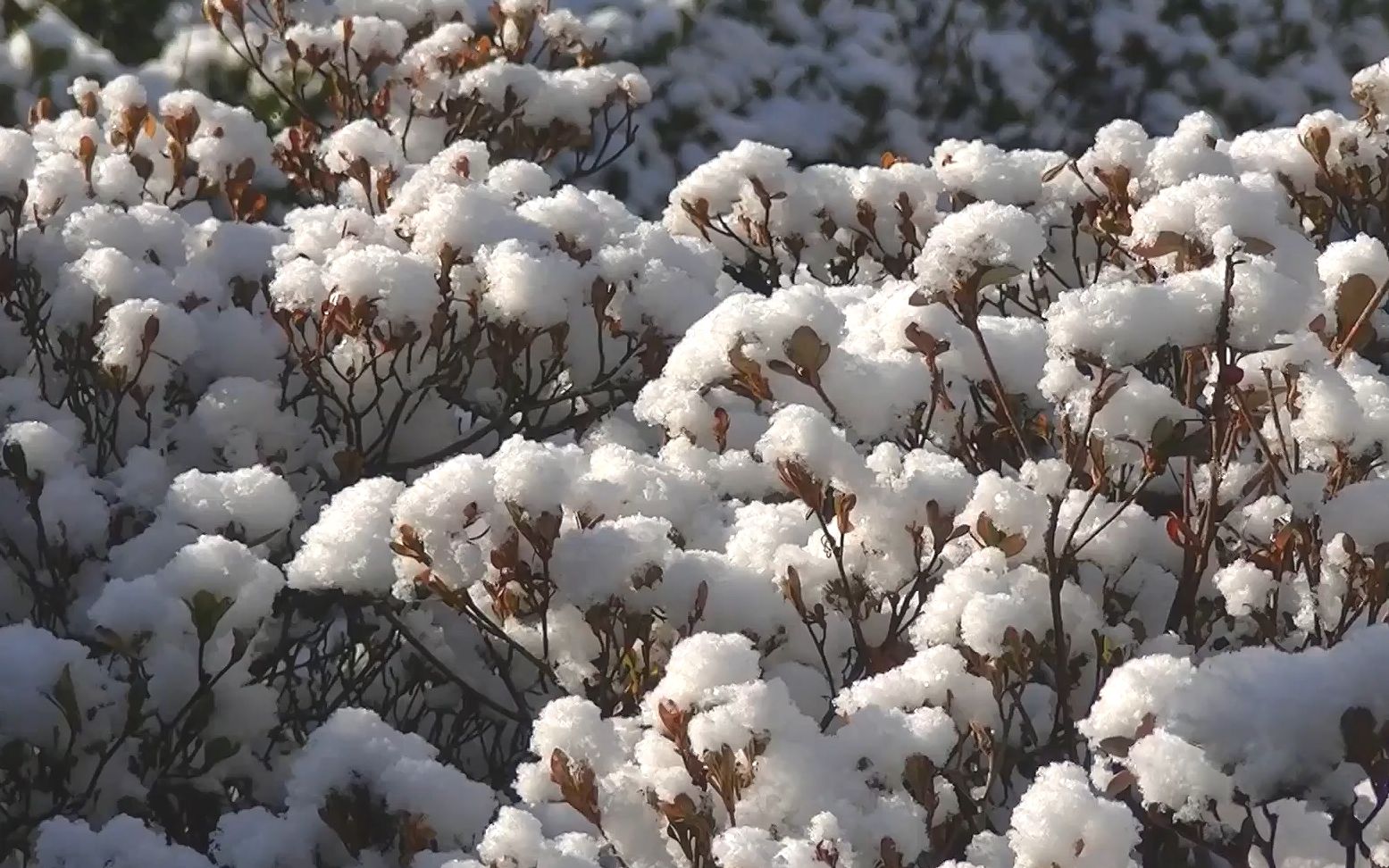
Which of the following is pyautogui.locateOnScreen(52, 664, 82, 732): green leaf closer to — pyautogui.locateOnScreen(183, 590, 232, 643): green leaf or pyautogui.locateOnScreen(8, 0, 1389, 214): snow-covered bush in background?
pyautogui.locateOnScreen(183, 590, 232, 643): green leaf

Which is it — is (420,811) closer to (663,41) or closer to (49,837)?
(49,837)

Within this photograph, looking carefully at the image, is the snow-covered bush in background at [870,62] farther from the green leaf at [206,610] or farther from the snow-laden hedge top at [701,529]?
the green leaf at [206,610]

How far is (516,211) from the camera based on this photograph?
6.95 ft

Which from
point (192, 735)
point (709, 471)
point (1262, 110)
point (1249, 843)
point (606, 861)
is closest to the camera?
point (1249, 843)

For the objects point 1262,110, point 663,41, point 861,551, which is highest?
point 1262,110

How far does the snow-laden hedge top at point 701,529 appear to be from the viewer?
1.18m

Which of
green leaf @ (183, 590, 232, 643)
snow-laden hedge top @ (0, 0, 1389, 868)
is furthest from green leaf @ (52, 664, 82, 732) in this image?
green leaf @ (183, 590, 232, 643)

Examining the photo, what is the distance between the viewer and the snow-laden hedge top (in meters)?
1.18

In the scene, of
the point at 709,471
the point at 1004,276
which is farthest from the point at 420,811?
the point at 1004,276

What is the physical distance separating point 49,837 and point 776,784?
64 centimetres

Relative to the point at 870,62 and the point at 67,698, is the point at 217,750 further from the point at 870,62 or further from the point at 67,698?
the point at 870,62

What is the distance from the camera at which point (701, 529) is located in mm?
1664

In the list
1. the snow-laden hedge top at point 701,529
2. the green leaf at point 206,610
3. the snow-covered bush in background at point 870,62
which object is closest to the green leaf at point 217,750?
the snow-laden hedge top at point 701,529

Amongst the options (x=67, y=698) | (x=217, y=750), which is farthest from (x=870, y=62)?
(x=67, y=698)
